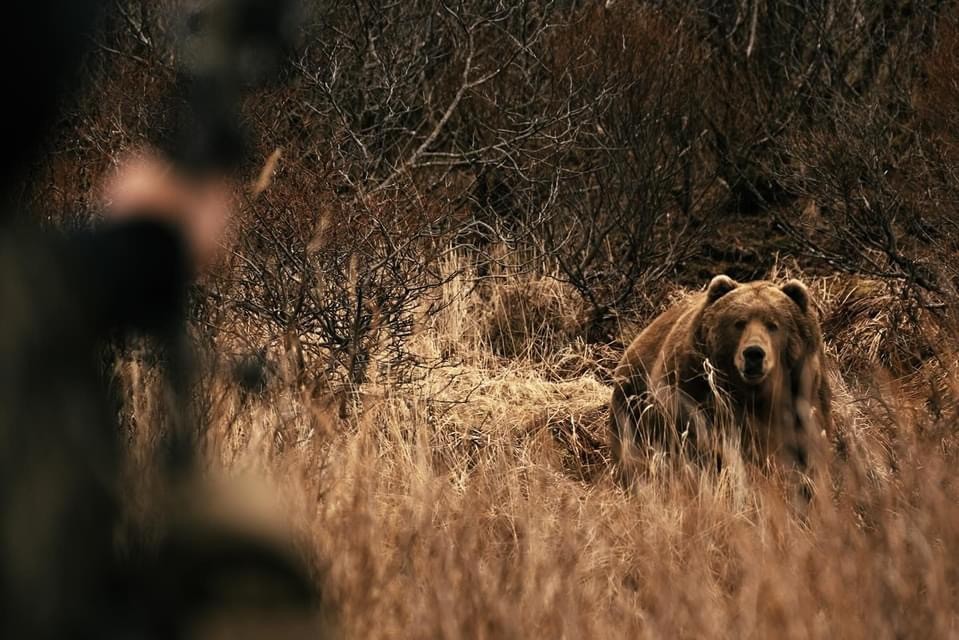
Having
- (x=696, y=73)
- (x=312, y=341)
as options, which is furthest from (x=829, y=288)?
(x=312, y=341)

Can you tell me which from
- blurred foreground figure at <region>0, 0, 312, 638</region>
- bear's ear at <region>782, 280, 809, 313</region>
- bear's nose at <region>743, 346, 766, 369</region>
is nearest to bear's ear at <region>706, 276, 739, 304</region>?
bear's ear at <region>782, 280, 809, 313</region>

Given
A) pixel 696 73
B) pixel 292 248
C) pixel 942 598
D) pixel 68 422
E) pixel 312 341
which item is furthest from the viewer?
pixel 696 73

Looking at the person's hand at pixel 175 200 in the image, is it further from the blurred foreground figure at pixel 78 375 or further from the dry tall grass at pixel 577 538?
the dry tall grass at pixel 577 538

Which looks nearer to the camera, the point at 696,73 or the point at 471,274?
the point at 471,274

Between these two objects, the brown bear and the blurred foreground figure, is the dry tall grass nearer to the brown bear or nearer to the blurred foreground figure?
the brown bear

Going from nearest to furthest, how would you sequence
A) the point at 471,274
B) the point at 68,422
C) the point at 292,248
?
the point at 68,422, the point at 292,248, the point at 471,274

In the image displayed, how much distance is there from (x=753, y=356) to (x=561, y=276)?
3781mm

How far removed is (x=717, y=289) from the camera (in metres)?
6.70

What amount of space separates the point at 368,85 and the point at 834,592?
7.75 metres

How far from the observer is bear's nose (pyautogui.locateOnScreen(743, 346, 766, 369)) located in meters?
6.14

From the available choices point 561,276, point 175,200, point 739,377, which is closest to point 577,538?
point 175,200

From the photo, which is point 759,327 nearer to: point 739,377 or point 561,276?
point 739,377

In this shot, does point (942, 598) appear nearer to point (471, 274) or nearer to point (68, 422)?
point (68, 422)

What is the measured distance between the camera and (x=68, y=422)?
2.90 feet
